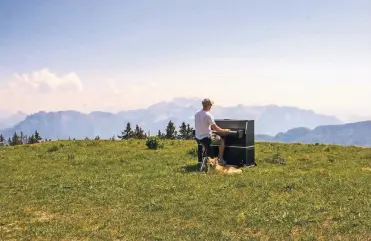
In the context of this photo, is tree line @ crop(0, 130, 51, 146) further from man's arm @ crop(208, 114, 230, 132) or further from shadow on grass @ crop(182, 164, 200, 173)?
man's arm @ crop(208, 114, 230, 132)

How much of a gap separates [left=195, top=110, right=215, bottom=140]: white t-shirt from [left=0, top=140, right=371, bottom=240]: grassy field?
5.89 feet

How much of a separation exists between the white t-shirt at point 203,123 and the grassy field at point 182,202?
1794 mm

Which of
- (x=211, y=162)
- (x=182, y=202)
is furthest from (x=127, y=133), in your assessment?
(x=182, y=202)

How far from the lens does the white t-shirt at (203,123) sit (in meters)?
19.3

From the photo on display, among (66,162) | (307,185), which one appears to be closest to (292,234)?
(307,185)

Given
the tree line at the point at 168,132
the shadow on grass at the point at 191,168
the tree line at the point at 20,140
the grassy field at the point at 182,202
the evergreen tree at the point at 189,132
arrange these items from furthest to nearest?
the evergreen tree at the point at 189,132, the tree line at the point at 20,140, the tree line at the point at 168,132, the shadow on grass at the point at 191,168, the grassy field at the point at 182,202

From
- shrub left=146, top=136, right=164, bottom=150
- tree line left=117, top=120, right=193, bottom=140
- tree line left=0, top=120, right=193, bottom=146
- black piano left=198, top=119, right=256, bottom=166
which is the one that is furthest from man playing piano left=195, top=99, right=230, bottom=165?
tree line left=0, top=120, right=193, bottom=146

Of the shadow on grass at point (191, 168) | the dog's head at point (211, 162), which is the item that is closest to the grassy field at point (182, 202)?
the shadow on grass at point (191, 168)

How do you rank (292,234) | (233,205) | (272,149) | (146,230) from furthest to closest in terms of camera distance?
1. (272,149)
2. (233,205)
3. (146,230)
4. (292,234)

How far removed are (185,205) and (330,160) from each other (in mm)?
12679

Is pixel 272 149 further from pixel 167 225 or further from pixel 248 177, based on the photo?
pixel 167 225

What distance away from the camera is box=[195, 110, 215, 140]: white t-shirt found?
19297mm

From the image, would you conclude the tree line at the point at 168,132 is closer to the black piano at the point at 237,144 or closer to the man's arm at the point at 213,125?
→ the black piano at the point at 237,144

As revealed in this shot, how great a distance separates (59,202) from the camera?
13.4 meters
